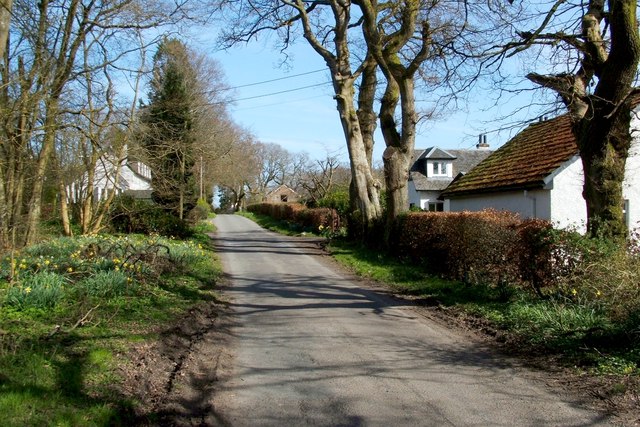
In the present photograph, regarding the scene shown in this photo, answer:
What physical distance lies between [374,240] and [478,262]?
9.41m

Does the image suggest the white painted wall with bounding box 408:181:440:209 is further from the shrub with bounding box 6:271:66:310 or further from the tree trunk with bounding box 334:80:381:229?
the shrub with bounding box 6:271:66:310

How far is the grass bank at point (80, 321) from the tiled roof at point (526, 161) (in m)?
10.8

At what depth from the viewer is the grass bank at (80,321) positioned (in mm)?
4781

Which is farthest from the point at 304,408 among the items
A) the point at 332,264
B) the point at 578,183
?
the point at 578,183

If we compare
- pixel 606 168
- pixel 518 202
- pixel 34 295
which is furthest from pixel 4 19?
pixel 518 202

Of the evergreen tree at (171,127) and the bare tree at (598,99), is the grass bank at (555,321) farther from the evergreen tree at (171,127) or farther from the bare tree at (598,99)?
the evergreen tree at (171,127)

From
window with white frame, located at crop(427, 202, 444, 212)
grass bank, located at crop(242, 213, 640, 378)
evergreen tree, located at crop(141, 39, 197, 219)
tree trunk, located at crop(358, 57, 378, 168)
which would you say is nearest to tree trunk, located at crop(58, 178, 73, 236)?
evergreen tree, located at crop(141, 39, 197, 219)

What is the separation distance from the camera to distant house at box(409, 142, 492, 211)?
146ft

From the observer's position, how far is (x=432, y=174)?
46.3 metres

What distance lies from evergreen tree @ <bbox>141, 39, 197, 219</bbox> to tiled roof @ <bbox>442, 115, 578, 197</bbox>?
10878 mm

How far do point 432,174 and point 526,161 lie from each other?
25915 millimetres

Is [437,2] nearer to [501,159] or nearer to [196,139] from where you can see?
[501,159]

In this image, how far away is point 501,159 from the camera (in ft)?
75.0

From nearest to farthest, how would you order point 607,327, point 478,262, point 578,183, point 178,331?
1. point 607,327
2. point 178,331
3. point 478,262
4. point 578,183
